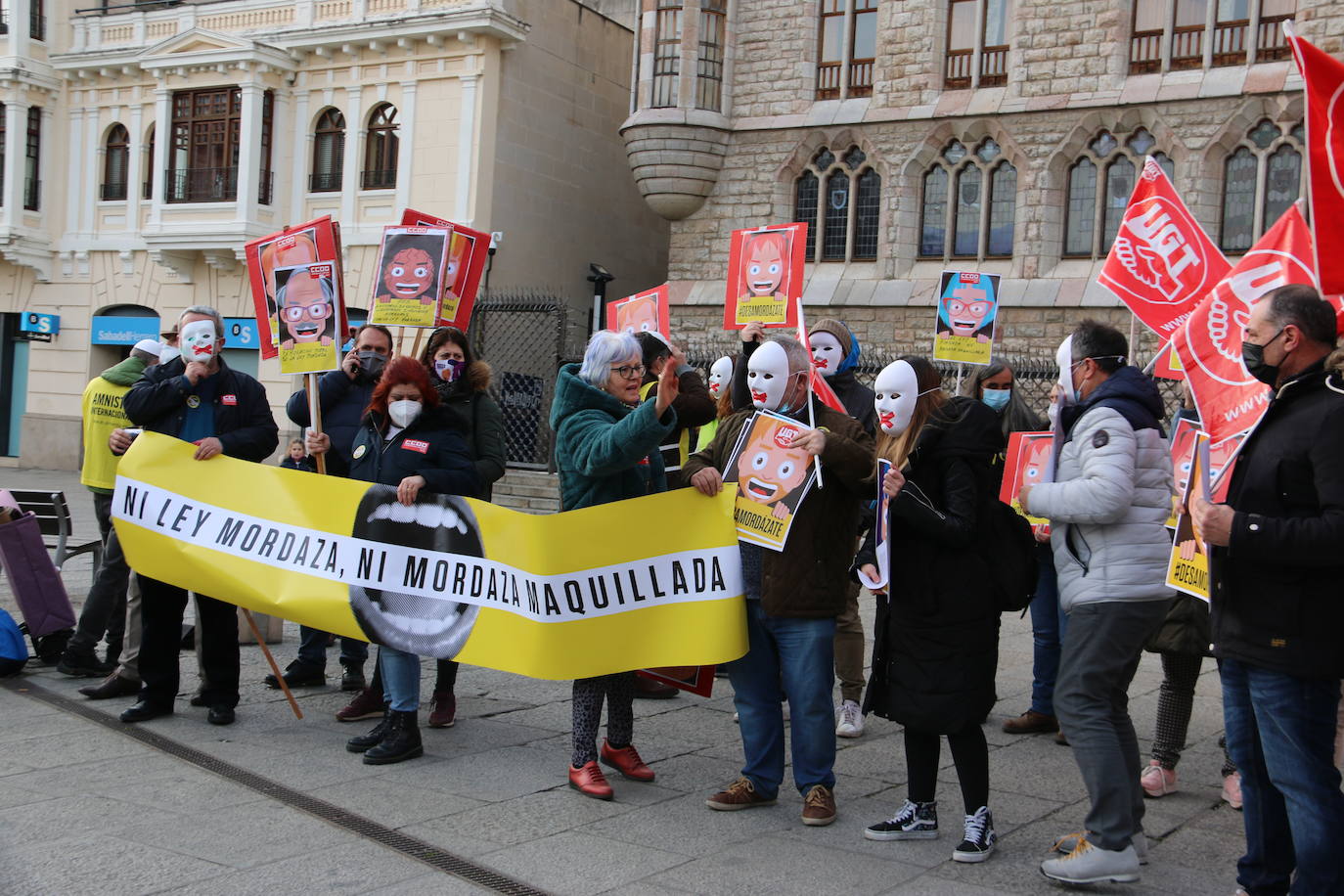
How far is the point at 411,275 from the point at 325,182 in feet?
62.7

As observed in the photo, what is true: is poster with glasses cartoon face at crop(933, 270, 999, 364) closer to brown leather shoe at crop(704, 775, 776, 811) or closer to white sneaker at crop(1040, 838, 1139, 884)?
brown leather shoe at crop(704, 775, 776, 811)

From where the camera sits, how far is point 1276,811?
4.27 metres

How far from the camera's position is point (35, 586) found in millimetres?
7730

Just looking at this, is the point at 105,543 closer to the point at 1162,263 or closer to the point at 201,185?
the point at 1162,263

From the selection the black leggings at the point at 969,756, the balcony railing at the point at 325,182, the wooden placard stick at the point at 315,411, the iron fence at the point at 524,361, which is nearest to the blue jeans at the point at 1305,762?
the black leggings at the point at 969,756

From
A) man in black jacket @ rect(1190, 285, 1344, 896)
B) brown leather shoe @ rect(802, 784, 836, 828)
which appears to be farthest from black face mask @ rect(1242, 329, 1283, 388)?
brown leather shoe @ rect(802, 784, 836, 828)

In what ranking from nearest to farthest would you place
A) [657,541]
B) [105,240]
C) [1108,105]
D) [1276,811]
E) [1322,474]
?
[1322,474] → [1276,811] → [657,541] → [1108,105] → [105,240]

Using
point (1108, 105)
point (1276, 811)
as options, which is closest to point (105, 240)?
point (1108, 105)

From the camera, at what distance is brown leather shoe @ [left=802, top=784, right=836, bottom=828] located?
17.2 feet

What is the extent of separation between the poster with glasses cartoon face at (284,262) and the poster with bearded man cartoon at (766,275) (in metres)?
2.85

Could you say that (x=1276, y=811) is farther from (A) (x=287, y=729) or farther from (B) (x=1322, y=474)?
(A) (x=287, y=729)

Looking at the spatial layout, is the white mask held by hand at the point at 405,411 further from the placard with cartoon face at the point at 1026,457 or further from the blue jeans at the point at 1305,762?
the blue jeans at the point at 1305,762

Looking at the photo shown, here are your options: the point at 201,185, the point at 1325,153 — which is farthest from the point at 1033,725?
the point at 201,185

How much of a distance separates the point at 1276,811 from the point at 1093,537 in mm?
1073
